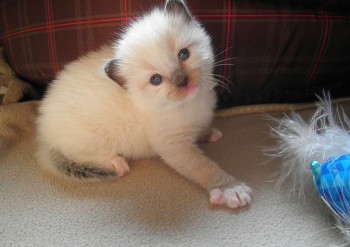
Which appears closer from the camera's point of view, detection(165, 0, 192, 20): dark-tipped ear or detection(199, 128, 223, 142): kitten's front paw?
detection(165, 0, 192, 20): dark-tipped ear

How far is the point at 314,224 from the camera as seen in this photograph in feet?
2.66

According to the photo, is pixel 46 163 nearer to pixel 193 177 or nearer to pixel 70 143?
pixel 70 143

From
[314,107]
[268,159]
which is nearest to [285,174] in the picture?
[268,159]

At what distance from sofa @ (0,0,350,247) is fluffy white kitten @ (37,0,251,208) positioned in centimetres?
5

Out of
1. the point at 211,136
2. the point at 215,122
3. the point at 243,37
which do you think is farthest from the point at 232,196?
the point at 243,37

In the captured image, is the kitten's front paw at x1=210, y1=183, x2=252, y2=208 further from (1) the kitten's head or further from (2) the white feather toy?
(1) the kitten's head

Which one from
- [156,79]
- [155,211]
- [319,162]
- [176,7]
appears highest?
[176,7]

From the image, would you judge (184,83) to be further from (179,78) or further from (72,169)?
(72,169)

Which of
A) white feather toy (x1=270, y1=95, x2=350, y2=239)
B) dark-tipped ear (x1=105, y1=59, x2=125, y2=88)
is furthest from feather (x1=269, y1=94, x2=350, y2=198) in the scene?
dark-tipped ear (x1=105, y1=59, x2=125, y2=88)

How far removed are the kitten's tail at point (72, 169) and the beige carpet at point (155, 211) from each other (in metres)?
0.03

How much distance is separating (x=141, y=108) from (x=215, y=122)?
0.37 m

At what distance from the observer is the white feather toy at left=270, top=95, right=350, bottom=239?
0.72 m

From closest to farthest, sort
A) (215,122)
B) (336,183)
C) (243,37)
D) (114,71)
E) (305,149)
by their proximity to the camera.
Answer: (336,183), (305,149), (114,71), (243,37), (215,122)

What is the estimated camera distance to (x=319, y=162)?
31.9 inches
